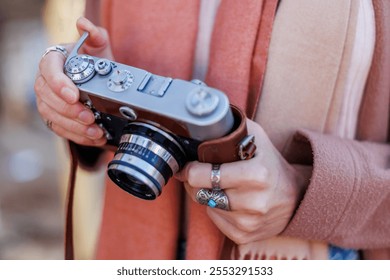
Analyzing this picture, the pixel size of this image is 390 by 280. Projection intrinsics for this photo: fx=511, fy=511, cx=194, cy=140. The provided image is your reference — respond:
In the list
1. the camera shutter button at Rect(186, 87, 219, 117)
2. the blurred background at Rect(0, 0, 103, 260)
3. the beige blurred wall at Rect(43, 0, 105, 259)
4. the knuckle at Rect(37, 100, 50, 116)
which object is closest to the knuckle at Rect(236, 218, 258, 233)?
the camera shutter button at Rect(186, 87, 219, 117)

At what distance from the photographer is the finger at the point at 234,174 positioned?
0.46m

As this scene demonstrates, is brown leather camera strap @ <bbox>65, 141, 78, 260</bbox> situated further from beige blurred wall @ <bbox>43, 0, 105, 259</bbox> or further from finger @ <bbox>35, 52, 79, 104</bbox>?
beige blurred wall @ <bbox>43, 0, 105, 259</bbox>

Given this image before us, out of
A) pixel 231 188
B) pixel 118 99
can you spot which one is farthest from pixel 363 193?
pixel 118 99

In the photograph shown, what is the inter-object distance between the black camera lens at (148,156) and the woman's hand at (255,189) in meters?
0.02

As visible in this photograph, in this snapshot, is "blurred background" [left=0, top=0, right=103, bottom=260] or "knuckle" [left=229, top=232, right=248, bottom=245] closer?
"knuckle" [left=229, top=232, right=248, bottom=245]

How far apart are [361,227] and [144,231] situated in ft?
0.84

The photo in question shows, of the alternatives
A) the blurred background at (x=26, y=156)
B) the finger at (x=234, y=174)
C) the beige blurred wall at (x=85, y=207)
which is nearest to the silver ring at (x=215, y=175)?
the finger at (x=234, y=174)

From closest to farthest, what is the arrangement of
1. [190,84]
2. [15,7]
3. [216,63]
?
[190,84] → [216,63] → [15,7]

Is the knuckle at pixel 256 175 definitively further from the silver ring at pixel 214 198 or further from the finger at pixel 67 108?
the finger at pixel 67 108

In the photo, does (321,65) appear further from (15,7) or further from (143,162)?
(15,7)

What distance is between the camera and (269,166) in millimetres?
485

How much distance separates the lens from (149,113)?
450 millimetres

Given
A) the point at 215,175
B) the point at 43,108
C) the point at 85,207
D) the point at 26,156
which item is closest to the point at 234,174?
the point at 215,175

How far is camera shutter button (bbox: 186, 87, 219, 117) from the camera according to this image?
1.38 ft
